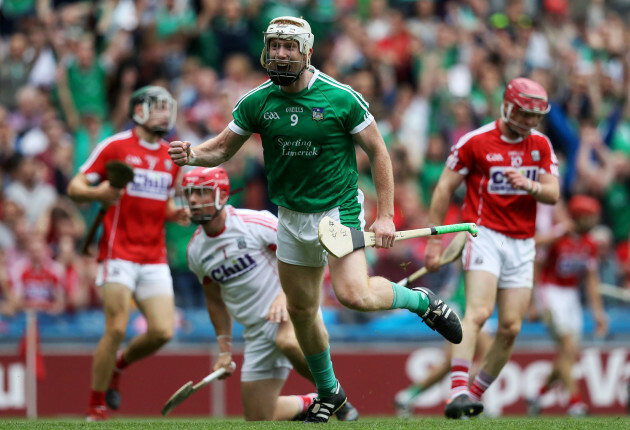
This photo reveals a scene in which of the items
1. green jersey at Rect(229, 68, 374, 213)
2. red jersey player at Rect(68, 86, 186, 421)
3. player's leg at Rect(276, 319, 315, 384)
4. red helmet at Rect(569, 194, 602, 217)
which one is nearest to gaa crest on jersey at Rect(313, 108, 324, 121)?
green jersey at Rect(229, 68, 374, 213)

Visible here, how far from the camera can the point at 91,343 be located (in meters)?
11.7

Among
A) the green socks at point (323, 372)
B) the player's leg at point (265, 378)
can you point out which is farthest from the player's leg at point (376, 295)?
the player's leg at point (265, 378)

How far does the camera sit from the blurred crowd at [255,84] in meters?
12.4

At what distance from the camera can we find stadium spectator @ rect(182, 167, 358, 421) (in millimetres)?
8016

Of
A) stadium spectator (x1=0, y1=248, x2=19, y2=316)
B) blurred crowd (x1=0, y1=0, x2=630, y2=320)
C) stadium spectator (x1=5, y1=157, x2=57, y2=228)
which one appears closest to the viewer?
stadium spectator (x1=0, y1=248, x2=19, y2=316)

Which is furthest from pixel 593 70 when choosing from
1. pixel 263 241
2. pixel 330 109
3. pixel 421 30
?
pixel 330 109

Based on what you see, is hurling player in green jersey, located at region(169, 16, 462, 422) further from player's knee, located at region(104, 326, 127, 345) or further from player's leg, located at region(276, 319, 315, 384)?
player's knee, located at region(104, 326, 127, 345)

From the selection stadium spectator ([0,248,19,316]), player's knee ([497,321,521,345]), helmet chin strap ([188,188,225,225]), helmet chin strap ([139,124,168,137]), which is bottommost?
stadium spectator ([0,248,19,316])

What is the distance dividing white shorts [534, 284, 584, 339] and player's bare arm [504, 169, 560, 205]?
3.73 meters

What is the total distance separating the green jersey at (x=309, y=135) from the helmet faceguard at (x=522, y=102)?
6.09 ft

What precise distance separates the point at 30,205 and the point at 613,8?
9484 millimetres

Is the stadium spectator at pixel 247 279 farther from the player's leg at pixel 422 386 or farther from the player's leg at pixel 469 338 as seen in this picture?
the player's leg at pixel 422 386

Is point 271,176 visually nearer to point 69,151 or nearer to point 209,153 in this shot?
point 209,153

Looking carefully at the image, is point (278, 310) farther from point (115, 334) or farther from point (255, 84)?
point (255, 84)
